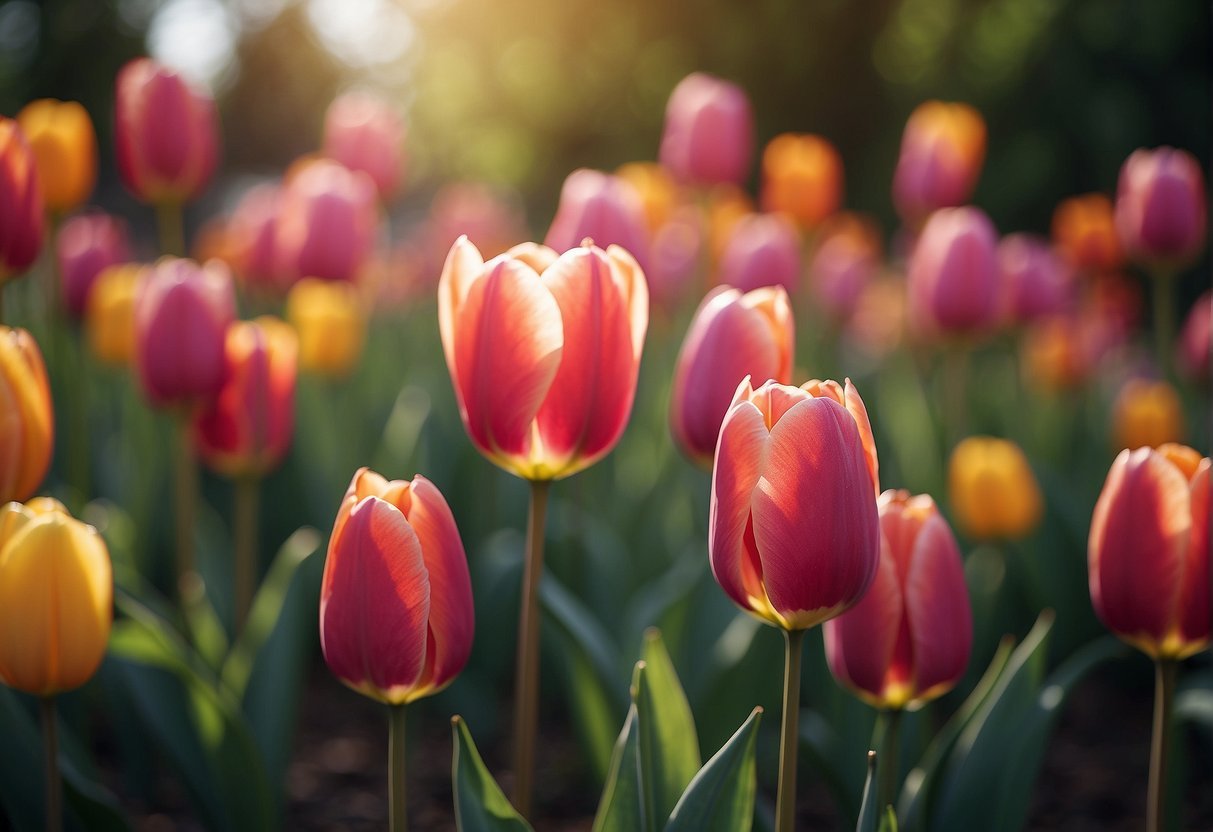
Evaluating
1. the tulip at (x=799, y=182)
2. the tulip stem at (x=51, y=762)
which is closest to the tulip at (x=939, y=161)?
the tulip at (x=799, y=182)

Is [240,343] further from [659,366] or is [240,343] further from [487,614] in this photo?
[659,366]

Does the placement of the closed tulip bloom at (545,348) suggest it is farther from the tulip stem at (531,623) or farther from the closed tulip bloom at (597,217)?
the closed tulip bloom at (597,217)

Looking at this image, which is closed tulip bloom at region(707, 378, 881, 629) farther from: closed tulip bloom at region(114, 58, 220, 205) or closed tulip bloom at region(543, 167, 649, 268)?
closed tulip bloom at region(114, 58, 220, 205)

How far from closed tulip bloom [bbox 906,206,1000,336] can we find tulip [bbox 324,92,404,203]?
4.78 feet

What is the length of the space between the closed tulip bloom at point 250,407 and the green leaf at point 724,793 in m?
1.05

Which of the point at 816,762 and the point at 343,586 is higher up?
the point at 343,586

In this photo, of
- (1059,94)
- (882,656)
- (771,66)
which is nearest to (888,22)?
(771,66)

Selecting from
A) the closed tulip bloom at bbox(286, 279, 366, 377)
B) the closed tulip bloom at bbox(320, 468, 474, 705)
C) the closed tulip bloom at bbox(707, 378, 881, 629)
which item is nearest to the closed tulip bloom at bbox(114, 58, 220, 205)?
the closed tulip bloom at bbox(286, 279, 366, 377)

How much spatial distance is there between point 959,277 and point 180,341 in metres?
1.59

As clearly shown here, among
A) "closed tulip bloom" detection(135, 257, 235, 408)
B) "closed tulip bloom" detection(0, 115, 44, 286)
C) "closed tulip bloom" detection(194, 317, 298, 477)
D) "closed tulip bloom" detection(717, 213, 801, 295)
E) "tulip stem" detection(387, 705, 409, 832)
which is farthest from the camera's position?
"closed tulip bloom" detection(717, 213, 801, 295)

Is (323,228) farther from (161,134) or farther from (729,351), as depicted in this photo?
(729,351)

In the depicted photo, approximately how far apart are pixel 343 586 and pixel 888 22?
7.26 m

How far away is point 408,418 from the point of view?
7.92ft

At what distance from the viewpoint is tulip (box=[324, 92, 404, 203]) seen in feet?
9.54
